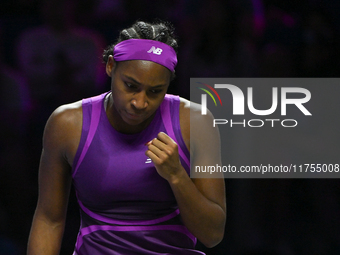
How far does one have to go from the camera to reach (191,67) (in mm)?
2080

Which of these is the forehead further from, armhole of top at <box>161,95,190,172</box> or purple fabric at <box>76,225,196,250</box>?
purple fabric at <box>76,225,196,250</box>

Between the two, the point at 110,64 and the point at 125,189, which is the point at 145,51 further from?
the point at 125,189

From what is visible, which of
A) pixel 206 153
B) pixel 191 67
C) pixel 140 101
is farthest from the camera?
pixel 191 67

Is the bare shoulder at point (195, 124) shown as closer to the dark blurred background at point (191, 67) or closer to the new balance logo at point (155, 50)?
the new balance logo at point (155, 50)

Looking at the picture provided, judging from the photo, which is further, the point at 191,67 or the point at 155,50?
the point at 191,67

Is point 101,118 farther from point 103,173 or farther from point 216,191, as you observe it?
point 216,191

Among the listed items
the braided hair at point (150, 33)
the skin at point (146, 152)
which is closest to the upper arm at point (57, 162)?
the skin at point (146, 152)

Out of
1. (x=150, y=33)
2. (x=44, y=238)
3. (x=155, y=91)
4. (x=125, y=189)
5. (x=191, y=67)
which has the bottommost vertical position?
(x=44, y=238)

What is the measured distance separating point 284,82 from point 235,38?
0.31 m

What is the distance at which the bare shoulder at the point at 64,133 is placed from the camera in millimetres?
1175

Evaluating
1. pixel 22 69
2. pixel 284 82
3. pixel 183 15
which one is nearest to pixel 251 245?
pixel 284 82

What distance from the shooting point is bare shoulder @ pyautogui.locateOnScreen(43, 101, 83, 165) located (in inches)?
A: 46.3

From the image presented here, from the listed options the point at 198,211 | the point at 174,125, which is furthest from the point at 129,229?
the point at 174,125

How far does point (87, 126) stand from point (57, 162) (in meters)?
0.13
